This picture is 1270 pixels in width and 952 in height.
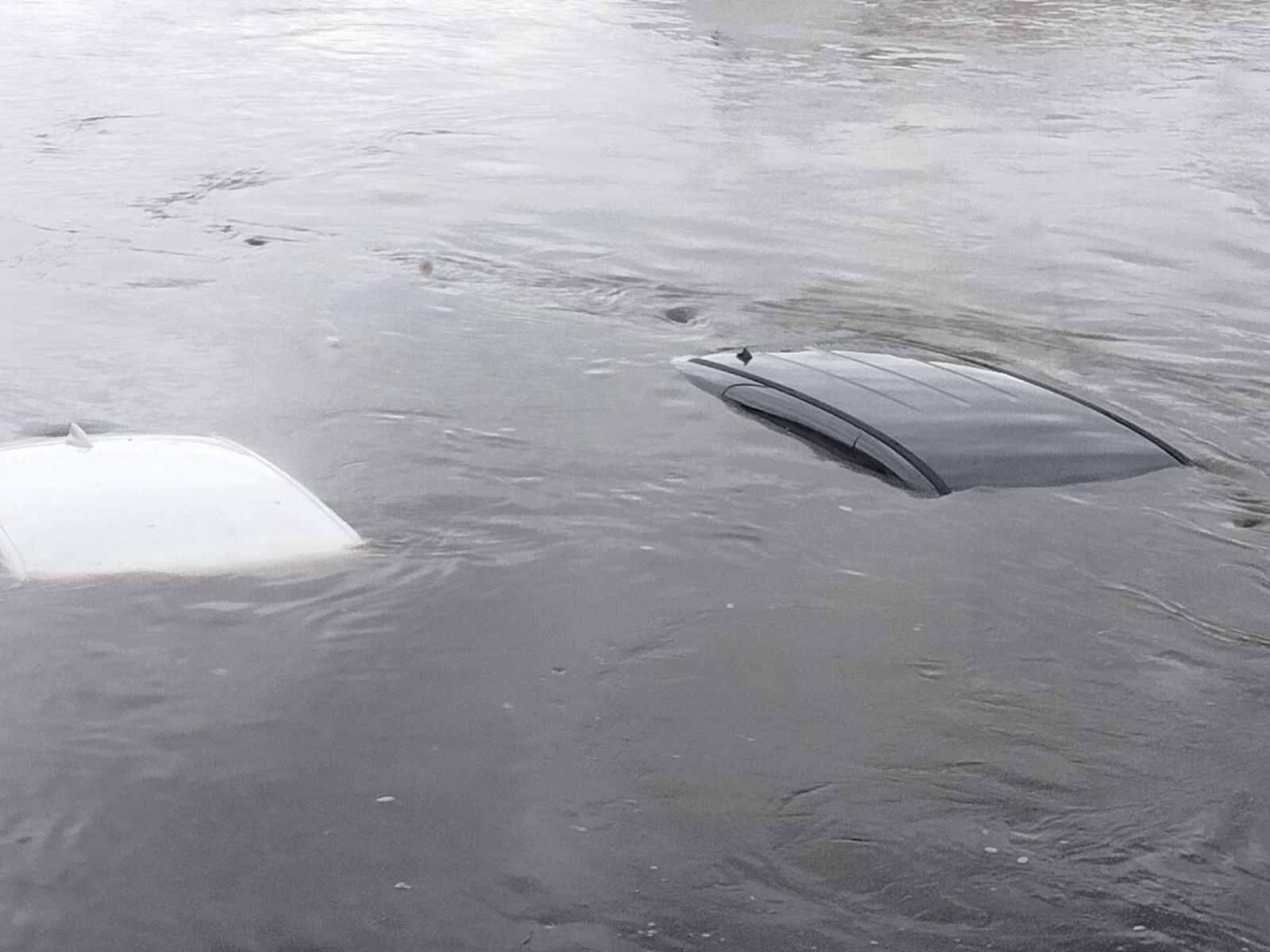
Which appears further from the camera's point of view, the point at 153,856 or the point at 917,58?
the point at 917,58

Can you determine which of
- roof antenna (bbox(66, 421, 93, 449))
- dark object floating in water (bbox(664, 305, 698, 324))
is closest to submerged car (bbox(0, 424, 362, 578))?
roof antenna (bbox(66, 421, 93, 449))

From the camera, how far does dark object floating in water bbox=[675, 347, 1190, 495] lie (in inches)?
305

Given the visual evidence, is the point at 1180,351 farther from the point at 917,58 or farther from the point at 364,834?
the point at 917,58

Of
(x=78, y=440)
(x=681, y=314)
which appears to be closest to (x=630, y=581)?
(x=78, y=440)

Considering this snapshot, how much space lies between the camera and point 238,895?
4.83 metres

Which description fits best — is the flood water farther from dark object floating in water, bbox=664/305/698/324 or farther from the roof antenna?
the roof antenna

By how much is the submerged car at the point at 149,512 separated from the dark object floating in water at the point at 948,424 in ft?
8.44

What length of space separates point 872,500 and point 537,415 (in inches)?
77.2

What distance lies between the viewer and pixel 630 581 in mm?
6824

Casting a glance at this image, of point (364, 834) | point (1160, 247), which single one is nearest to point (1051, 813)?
point (364, 834)

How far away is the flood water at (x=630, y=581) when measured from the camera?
4.95 m

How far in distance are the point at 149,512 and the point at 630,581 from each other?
2115mm

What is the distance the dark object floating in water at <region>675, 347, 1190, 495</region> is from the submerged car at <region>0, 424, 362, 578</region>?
257cm

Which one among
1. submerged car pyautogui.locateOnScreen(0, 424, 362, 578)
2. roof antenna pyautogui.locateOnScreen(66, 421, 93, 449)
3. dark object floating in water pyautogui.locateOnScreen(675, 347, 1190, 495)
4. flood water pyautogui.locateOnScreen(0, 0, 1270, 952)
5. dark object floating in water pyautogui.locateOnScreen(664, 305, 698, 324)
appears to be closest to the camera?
flood water pyautogui.locateOnScreen(0, 0, 1270, 952)
